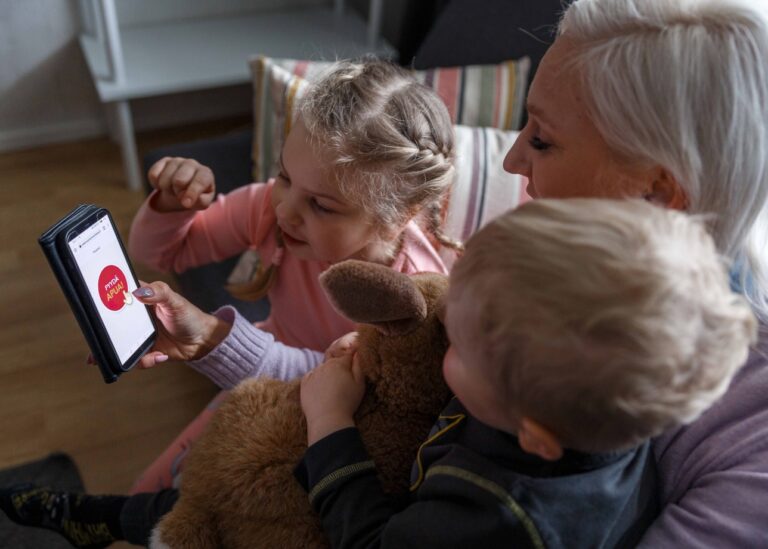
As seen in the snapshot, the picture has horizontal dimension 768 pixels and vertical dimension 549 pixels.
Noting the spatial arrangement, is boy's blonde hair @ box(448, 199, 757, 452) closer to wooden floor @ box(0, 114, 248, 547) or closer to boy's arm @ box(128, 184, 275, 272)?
boy's arm @ box(128, 184, 275, 272)

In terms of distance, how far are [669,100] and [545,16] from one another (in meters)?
1.05

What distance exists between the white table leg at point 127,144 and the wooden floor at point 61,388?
99mm

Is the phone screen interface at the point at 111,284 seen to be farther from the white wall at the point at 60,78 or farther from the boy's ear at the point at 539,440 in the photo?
the white wall at the point at 60,78

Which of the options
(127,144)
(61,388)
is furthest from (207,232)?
(127,144)

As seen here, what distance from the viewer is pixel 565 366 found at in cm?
56

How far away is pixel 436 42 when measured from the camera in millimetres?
1719

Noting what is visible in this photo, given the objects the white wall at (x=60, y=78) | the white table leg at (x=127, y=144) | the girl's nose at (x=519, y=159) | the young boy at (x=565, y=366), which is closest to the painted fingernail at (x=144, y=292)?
the young boy at (x=565, y=366)

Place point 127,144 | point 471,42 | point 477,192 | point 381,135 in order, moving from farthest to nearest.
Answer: point 127,144, point 471,42, point 477,192, point 381,135

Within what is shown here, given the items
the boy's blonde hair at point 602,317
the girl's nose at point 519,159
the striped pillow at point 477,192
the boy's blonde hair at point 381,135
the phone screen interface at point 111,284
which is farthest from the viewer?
the striped pillow at point 477,192

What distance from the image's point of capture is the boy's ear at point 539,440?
0.60m

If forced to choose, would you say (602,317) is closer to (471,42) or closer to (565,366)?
(565,366)

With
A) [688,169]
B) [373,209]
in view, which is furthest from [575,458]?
[373,209]

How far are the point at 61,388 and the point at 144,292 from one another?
967 mm

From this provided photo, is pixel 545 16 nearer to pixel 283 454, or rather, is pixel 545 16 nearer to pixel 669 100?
pixel 669 100
